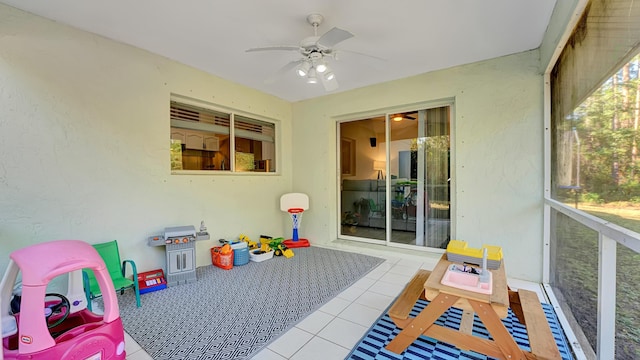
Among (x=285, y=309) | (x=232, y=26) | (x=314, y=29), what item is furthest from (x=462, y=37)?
(x=285, y=309)

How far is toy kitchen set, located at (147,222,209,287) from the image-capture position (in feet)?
9.48

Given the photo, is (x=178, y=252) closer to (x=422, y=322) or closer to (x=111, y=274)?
(x=111, y=274)

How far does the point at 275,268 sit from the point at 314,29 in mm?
2818

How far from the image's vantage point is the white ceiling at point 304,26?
7.21 feet

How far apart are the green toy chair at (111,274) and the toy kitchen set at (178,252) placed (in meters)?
0.32

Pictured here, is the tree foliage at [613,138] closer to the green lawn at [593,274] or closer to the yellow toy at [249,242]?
the green lawn at [593,274]

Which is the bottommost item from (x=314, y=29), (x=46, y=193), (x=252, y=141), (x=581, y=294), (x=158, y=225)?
(x=581, y=294)

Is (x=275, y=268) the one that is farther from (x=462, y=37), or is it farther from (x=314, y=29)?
(x=462, y=37)

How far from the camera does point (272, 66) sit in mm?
3352

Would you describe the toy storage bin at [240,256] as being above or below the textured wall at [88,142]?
below

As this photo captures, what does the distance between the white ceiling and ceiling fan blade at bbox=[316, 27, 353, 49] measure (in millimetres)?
302

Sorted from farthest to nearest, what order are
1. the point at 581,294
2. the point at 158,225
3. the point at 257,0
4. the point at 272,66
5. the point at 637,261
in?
1. the point at 272,66
2. the point at 158,225
3. the point at 257,0
4. the point at 581,294
5. the point at 637,261

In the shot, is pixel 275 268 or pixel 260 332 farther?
pixel 275 268

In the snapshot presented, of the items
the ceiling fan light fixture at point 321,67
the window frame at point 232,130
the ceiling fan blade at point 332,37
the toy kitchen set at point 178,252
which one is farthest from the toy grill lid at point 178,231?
the ceiling fan blade at point 332,37
